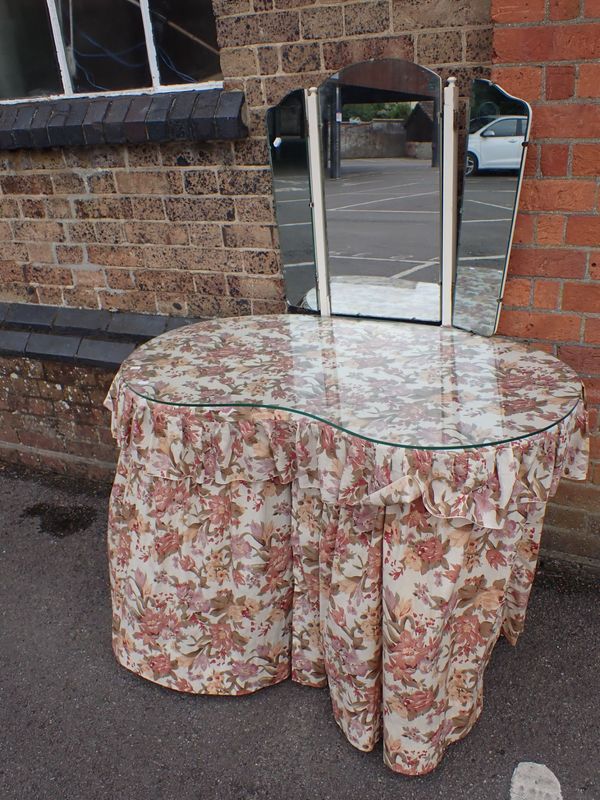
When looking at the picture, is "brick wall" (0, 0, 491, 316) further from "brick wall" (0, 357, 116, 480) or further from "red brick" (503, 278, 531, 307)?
"red brick" (503, 278, 531, 307)

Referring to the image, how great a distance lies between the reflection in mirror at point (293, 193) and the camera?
2346 mm

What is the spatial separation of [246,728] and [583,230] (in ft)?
6.29

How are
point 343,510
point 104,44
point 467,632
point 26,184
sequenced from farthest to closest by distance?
point 26,184, point 104,44, point 467,632, point 343,510

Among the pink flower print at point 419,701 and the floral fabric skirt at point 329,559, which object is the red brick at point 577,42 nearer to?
the floral fabric skirt at point 329,559

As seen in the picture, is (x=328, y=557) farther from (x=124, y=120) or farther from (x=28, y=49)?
(x=28, y=49)

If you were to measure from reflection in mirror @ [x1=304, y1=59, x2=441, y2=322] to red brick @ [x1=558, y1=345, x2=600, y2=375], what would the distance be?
0.48 meters

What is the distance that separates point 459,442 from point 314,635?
35.7 inches

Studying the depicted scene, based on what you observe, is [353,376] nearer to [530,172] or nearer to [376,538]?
[376,538]

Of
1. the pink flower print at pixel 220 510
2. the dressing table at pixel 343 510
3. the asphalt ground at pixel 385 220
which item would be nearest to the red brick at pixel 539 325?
the dressing table at pixel 343 510

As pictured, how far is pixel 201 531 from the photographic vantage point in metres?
1.99

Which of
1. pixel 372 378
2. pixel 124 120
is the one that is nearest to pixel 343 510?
pixel 372 378

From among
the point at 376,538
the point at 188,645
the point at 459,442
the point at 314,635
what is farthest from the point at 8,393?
the point at 459,442

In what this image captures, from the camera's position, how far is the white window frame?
2633 millimetres

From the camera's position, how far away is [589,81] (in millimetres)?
1922
